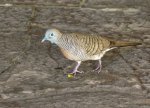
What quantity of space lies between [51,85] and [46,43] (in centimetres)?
108

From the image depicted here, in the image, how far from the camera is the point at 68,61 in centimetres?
520

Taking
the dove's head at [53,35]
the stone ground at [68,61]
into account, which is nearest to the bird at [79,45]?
the dove's head at [53,35]

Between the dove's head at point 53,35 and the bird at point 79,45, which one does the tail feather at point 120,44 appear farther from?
the dove's head at point 53,35

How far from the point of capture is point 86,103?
4.40 m

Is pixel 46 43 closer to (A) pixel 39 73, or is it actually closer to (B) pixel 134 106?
(A) pixel 39 73

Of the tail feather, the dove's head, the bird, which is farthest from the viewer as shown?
the tail feather

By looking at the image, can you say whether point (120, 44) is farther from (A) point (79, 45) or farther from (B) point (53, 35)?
(B) point (53, 35)

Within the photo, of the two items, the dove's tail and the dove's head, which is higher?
the dove's head

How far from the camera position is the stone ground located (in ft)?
14.7

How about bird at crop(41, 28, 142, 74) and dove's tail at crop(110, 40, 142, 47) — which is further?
dove's tail at crop(110, 40, 142, 47)

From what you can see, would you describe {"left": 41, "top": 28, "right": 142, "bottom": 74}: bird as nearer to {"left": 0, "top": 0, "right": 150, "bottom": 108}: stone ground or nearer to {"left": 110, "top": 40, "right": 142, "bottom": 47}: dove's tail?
{"left": 110, "top": 40, "right": 142, "bottom": 47}: dove's tail

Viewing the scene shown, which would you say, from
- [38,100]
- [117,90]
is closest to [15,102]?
[38,100]

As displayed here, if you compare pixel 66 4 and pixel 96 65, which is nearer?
pixel 96 65

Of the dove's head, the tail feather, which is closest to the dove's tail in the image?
the tail feather
